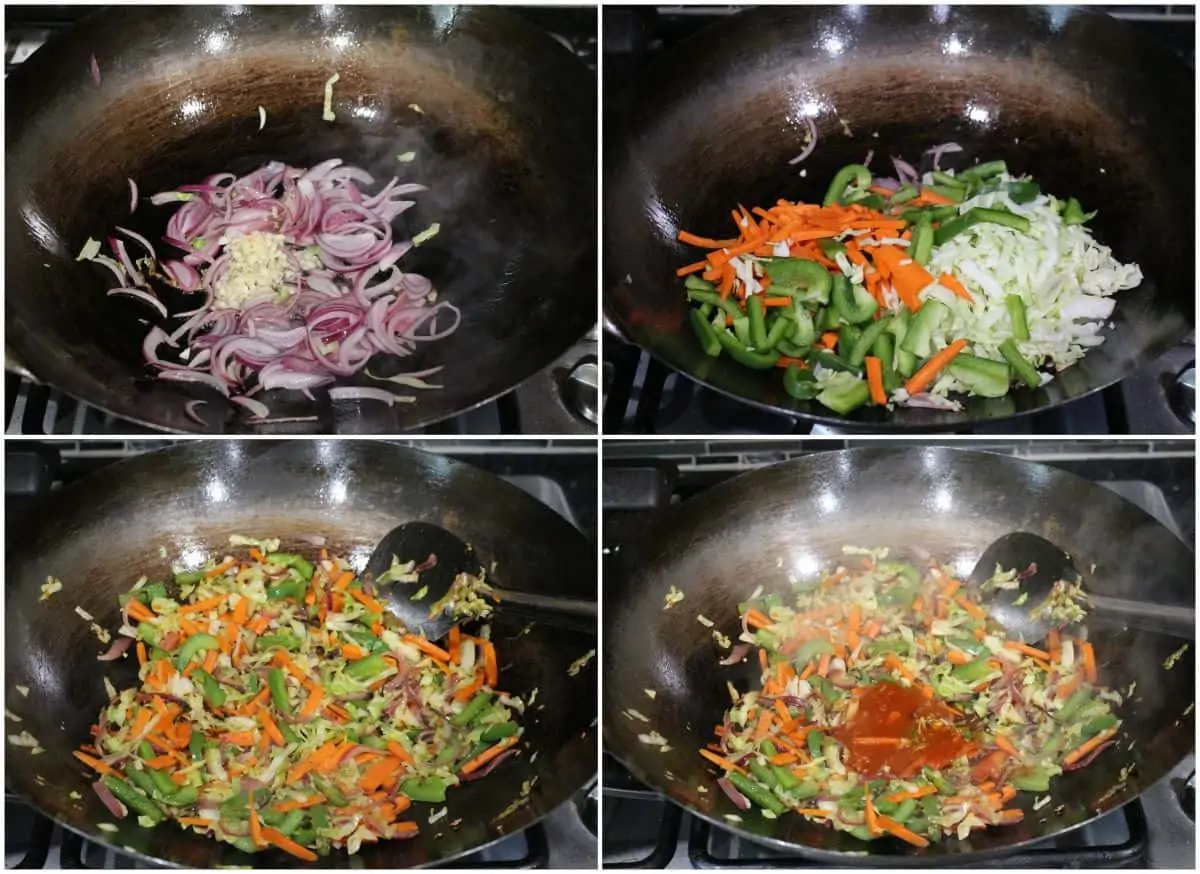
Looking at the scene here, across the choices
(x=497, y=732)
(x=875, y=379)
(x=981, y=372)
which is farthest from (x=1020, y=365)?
(x=497, y=732)

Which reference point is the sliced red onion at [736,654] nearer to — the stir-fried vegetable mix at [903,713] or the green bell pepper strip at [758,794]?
the stir-fried vegetable mix at [903,713]

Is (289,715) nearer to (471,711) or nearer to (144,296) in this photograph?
(471,711)

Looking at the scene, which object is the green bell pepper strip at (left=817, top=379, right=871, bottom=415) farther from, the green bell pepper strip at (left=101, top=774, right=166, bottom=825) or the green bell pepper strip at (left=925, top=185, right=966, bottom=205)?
the green bell pepper strip at (left=101, top=774, right=166, bottom=825)

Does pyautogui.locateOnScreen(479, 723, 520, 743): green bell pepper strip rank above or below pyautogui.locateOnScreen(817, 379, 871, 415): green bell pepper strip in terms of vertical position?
below

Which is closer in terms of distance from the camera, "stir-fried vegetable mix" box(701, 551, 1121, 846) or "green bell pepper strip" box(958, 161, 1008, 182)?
"stir-fried vegetable mix" box(701, 551, 1121, 846)

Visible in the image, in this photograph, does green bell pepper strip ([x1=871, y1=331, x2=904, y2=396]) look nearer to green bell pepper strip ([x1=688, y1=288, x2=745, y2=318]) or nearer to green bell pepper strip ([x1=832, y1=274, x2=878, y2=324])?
green bell pepper strip ([x1=832, y1=274, x2=878, y2=324])

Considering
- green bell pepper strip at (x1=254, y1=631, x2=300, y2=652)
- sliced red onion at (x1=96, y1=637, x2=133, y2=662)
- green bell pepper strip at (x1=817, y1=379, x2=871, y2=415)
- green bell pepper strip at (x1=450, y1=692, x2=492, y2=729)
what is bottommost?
green bell pepper strip at (x1=450, y1=692, x2=492, y2=729)

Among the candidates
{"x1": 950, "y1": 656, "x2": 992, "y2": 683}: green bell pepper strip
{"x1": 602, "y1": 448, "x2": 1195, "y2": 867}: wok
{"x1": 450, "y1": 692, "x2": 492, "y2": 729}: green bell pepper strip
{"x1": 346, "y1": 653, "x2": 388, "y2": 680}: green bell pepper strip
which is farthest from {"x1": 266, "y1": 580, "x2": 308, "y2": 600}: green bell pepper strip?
{"x1": 950, "y1": 656, "x2": 992, "y2": 683}: green bell pepper strip
